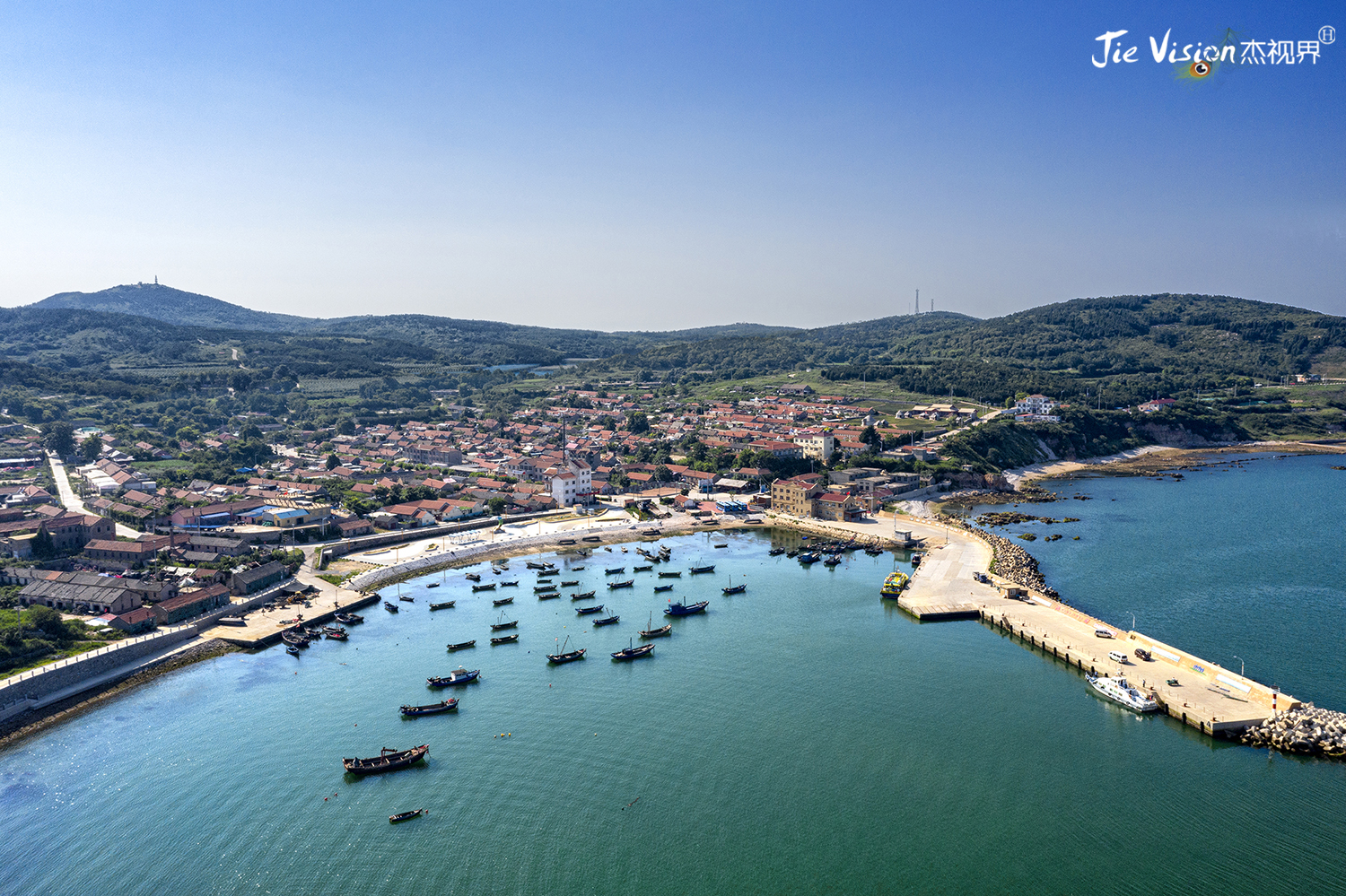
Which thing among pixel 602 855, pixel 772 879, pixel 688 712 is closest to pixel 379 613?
pixel 688 712

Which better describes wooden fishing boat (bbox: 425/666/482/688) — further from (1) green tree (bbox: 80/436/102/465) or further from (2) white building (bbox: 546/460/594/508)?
(1) green tree (bbox: 80/436/102/465)

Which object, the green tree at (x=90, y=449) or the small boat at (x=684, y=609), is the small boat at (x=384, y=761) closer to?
the small boat at (x=684, y=609)

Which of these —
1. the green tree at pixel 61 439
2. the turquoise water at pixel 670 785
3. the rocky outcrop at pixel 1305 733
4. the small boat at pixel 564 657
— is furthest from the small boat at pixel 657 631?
the green tree at pixel 61 439

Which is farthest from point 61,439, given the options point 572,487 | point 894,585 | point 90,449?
point 894,585

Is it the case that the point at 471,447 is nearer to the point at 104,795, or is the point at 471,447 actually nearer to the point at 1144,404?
the point at 104,795

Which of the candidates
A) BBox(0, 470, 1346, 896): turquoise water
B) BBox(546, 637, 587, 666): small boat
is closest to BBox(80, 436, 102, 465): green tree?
BBox(0, 470, 1346, 896): turquoise water

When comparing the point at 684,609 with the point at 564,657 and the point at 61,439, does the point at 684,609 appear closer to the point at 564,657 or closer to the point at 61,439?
the point at 564,657

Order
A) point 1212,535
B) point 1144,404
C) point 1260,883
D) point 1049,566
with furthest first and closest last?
point 1144,404, point 1212,535, point 1049,566, point 1260,883
